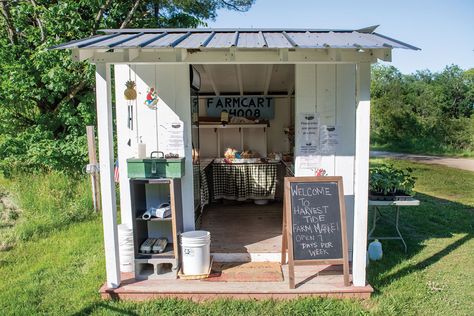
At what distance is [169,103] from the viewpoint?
4051 mm

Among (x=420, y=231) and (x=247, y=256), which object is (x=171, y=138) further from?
(x=420, y=231)

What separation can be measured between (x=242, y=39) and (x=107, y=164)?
165 centimetres

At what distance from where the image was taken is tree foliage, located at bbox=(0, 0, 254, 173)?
8.32 m

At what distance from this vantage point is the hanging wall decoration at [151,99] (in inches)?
159

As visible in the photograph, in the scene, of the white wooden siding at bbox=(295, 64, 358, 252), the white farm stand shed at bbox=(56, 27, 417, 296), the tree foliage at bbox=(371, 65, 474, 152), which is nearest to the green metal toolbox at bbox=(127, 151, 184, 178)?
the white farm stand shed at bbox=(56, 27, 417, 296)

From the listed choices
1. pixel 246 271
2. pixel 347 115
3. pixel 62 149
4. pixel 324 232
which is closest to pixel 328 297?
pixel 324 232

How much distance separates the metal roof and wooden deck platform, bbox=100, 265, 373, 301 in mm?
2153

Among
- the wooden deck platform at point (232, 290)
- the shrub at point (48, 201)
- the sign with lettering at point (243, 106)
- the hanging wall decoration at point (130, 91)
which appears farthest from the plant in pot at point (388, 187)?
the shrub at point (48, 201)

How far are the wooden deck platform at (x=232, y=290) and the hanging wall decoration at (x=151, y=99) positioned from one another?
1833mm

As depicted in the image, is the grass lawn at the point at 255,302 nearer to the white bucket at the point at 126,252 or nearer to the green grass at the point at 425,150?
the white bucket at the point at 126,252

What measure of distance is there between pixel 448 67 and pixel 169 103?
31886 mm

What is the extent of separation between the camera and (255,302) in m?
3.37

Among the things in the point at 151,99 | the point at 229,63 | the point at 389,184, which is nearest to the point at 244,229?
the point at 389,184

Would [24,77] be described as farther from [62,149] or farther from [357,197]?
[357,197]
